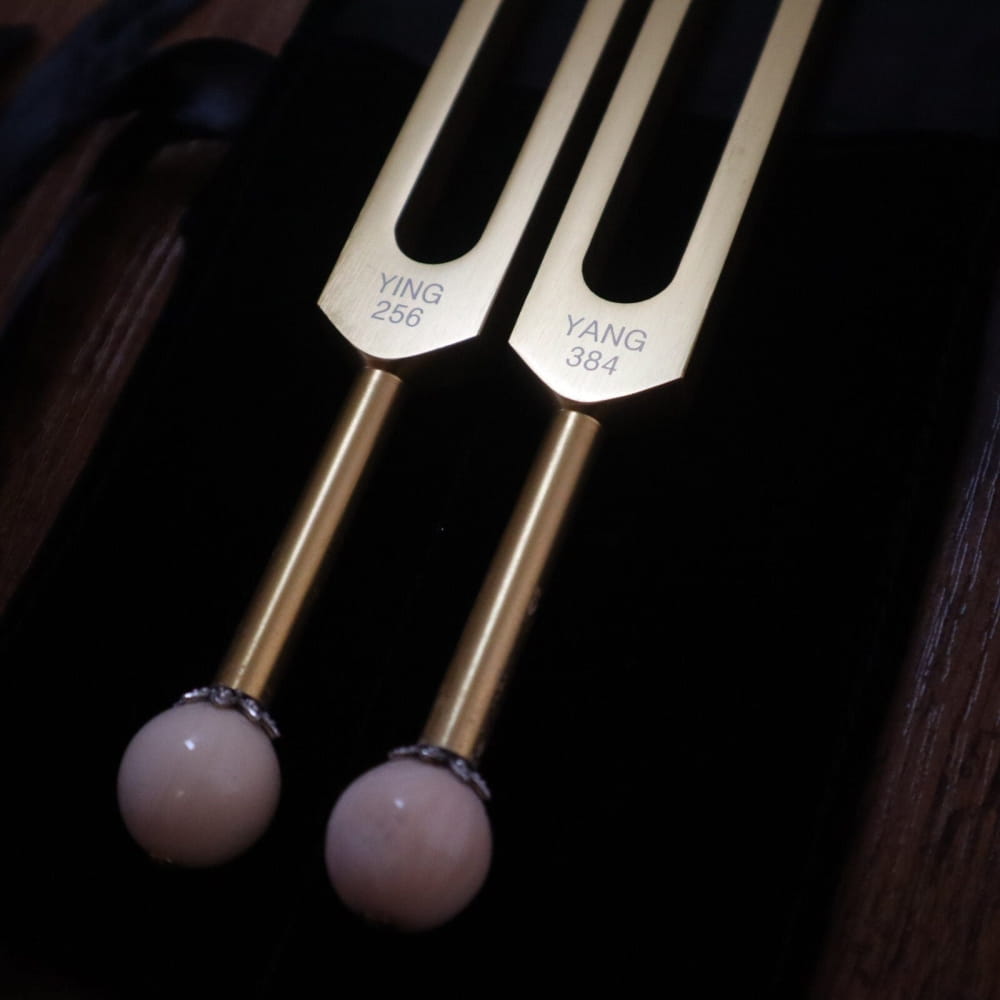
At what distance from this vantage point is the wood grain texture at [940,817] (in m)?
0.41

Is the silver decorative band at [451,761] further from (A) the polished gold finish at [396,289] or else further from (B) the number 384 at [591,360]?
(B) the number 384 at [591,360]

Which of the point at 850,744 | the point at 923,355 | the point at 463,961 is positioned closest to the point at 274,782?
the point at 463,961

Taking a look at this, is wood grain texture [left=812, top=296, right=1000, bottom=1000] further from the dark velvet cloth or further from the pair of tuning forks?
the pair of tuning forks

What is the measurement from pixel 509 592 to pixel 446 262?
0.18 m

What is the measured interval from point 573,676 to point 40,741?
0.74 ft

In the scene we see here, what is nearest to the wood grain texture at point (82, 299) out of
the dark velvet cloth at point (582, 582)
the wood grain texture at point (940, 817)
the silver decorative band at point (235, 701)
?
the dark velvet cloth at point (582, 582)

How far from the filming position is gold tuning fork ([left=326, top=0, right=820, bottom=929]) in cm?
35

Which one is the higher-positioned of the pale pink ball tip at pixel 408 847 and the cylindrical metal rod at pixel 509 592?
the cylindrical metal rod at pixel 509 592

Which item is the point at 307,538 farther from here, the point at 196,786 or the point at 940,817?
the point at 940,817

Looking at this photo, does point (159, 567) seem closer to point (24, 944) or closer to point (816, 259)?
point (24, 944)

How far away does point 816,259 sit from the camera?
0.50m

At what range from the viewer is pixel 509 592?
1.30 ft

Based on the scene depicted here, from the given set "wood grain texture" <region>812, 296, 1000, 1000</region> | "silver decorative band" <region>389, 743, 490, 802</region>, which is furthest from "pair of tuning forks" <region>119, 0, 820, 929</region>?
"wood grain texture" <region>812, 296, 1000, 1000</region>

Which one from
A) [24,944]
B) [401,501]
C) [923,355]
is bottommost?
[24,944]
